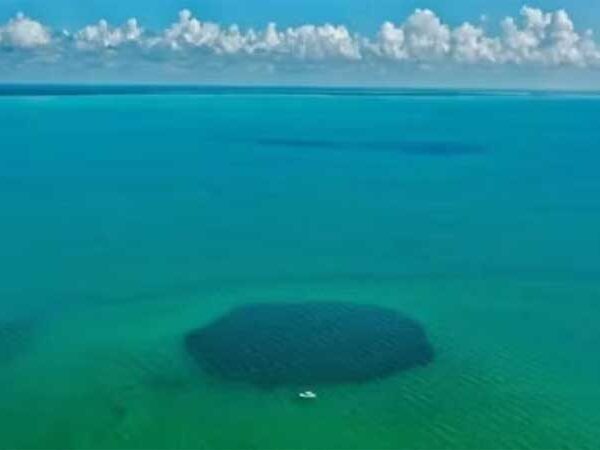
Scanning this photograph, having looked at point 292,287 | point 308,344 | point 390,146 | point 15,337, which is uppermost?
point 308,344

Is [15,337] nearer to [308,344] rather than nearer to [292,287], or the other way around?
[308,344]

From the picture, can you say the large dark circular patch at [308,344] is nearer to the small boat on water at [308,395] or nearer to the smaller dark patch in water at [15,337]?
the small boat on water at [308,395]

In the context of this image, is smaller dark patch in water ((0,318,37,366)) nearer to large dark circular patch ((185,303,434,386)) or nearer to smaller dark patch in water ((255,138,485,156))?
large dark circular patch ((185,303,434,386))

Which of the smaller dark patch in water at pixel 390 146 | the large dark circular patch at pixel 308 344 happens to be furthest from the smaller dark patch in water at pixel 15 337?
the smaller dark patch in water at pixel 390 146

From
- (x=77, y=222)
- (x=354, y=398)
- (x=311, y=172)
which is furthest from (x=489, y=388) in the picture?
(x=311, y=172)

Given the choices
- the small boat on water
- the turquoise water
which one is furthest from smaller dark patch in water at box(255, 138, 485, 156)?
the small boat on water

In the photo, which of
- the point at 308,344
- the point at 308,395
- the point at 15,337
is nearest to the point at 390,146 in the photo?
the point at 308,344
